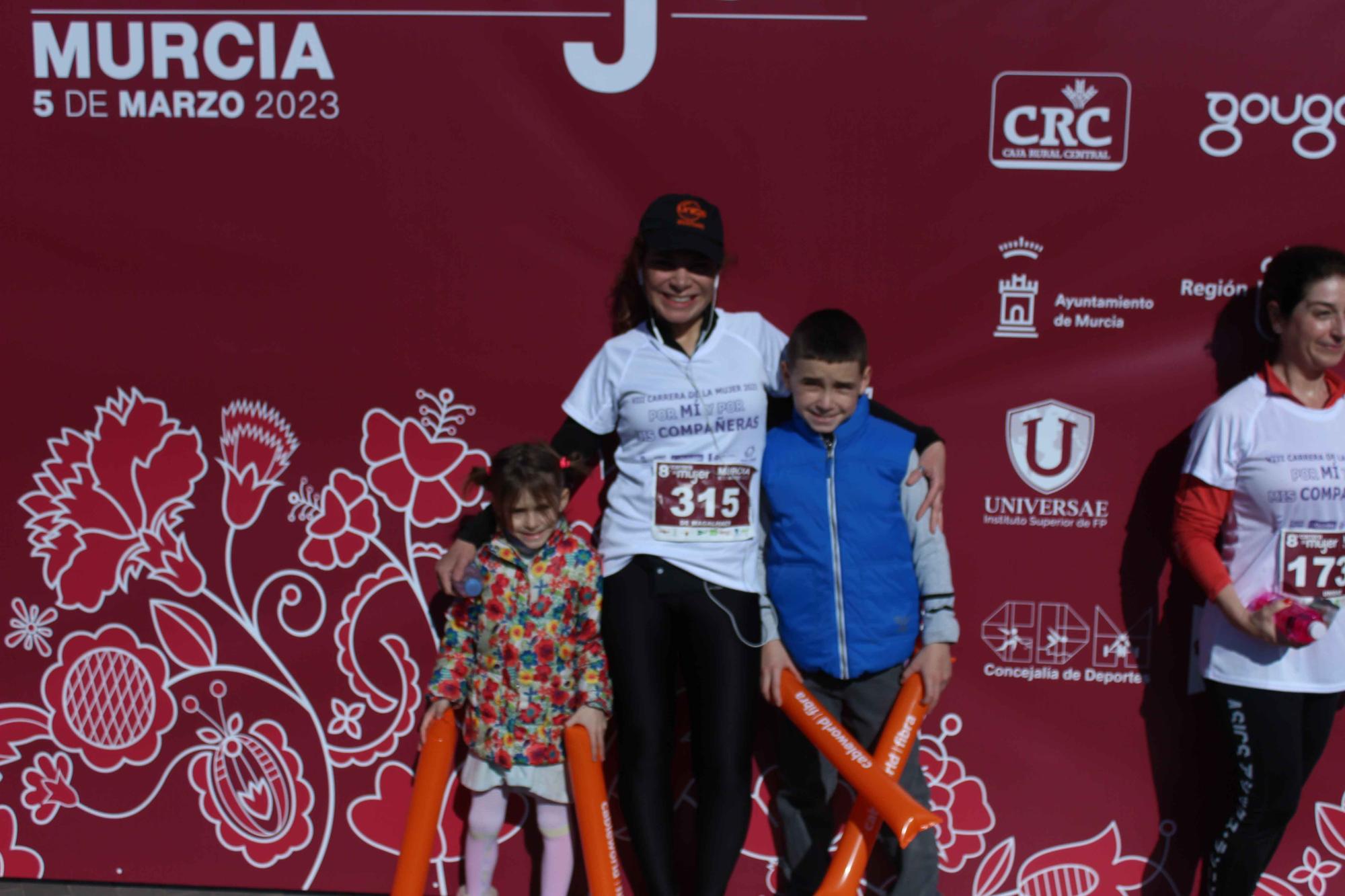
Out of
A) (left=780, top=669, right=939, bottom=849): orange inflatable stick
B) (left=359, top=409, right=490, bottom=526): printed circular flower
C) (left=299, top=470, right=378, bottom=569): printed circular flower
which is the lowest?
(left=780, top=669, right=939, bottom=849): orange inflatable stick

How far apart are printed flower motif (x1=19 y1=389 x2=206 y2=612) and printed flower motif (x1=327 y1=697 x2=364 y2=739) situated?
538 mm

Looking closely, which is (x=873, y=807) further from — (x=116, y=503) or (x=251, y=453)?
(x=116, y=503)

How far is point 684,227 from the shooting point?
2.94 metres

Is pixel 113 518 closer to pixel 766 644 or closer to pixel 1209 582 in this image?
pixel 766 644

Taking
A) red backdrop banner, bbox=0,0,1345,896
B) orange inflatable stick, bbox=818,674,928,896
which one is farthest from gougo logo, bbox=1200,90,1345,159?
orange inflatable stick, bbox=818,674,928,896

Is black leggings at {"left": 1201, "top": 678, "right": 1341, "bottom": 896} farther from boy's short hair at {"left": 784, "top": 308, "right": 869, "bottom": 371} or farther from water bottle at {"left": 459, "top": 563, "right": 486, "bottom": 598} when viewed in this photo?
water bottle at {"left": 459, "top": 563, "right": 486, "bottom": 598}

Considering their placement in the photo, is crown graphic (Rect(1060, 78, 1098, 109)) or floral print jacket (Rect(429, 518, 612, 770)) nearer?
floral print jacket (Rect(429, 518, 612, 770))

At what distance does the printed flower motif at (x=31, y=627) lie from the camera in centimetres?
350

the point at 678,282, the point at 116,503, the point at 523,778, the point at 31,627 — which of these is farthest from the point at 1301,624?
the point at 31,627

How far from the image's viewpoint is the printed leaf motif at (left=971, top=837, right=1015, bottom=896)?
3.42 m

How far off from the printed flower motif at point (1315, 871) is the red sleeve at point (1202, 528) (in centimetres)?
99

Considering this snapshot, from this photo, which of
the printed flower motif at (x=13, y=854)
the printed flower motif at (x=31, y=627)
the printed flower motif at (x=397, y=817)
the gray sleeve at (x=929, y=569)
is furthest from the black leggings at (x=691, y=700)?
the printed flower motif at (x=13, y=854)

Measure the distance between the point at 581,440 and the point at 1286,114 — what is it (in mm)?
2021

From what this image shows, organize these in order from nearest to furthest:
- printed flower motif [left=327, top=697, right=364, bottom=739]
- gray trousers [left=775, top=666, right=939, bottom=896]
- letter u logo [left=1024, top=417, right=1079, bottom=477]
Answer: gray trousers [left=775, top=666, right=939, bottom=896] → letter u logo [left=1024, top=417, right=1079, bottom=477] → printed flower motif [left=327, top=697, right=364, bottom=739]
